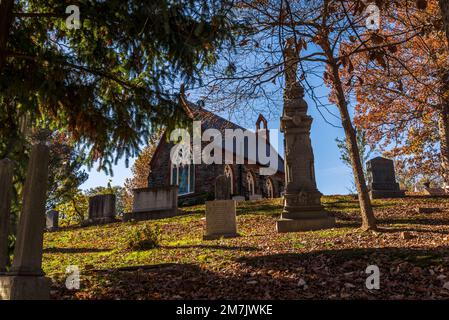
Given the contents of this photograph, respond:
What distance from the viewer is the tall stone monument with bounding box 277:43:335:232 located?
1114 cm

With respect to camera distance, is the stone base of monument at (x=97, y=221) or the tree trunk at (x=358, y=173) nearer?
the tree trunk at (x=358, y=173)

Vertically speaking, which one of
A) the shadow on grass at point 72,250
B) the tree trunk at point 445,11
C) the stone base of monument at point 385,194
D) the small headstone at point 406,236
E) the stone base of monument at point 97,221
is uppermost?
the tree trunk at point 445,11

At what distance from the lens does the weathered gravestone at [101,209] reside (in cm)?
1863

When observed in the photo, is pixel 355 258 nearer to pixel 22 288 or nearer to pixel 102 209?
pixel 22 288

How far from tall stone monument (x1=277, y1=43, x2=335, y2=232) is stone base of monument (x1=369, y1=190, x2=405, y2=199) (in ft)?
22.0

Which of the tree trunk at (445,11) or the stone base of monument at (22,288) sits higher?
the tree trunk at (445,11)

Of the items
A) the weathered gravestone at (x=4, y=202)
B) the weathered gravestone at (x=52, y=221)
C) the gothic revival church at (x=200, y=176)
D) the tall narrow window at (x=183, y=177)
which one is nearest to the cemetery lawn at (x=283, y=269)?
the weathered gravestone at (x=4, y=202)

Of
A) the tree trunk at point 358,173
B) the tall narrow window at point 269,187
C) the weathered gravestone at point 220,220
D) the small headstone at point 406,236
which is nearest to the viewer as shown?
the small headstone at point 406,236

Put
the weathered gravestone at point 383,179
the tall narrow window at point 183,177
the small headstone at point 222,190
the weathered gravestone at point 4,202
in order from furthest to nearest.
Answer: the tall narrow window at point 183,177, the weathered gravestone at point 383,179, the small headstone at point 222,190, the weathered gravestone at point 4,202

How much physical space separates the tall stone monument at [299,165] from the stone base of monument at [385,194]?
22.0 ft

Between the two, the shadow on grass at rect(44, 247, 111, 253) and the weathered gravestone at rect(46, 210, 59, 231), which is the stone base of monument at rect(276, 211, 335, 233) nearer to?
the shadow on grass at rect(44, 247, 111, 253)

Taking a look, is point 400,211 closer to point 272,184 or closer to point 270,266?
point 270,266

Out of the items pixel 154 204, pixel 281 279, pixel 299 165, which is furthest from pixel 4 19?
pixel 154 204

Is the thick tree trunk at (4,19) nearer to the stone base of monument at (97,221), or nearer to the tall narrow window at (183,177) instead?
the stone base of monument at (97,221)
